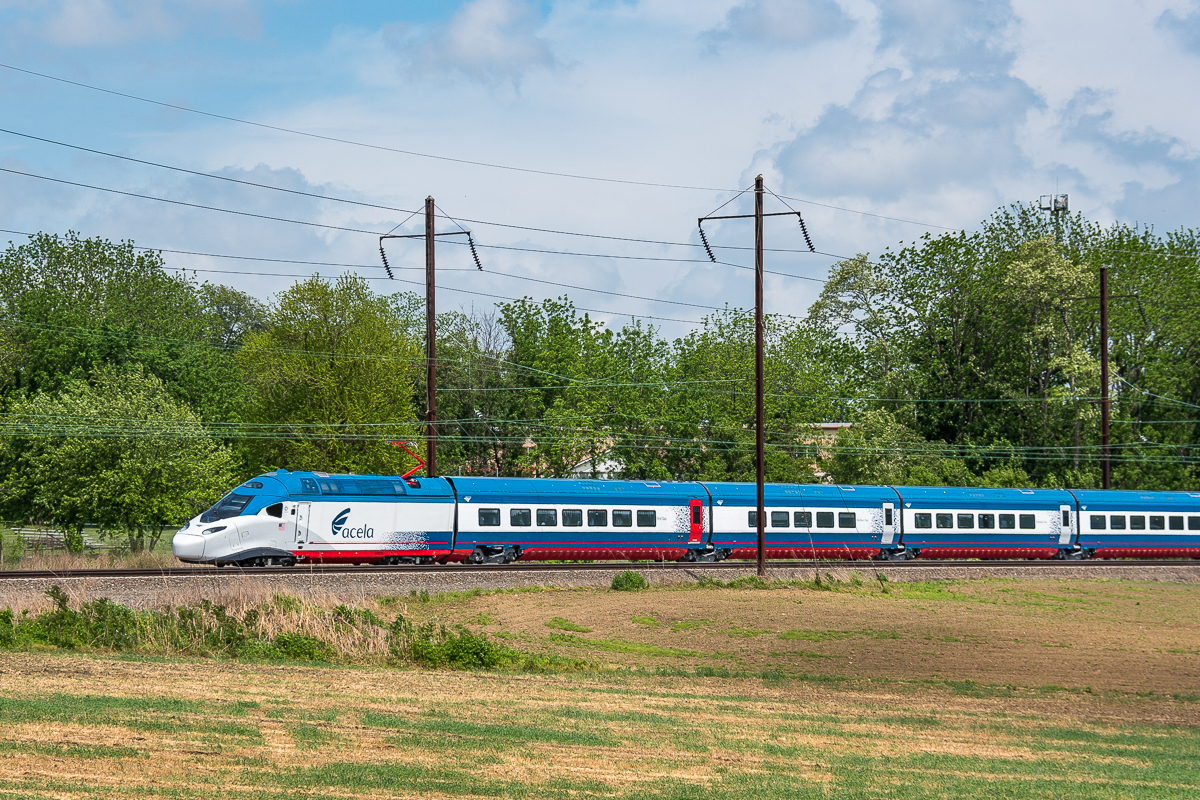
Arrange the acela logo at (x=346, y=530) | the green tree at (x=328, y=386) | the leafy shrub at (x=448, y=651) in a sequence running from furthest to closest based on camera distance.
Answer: the green tree at (x=328, y=386) → the acela logo at (x=346, y=530) → the leafy shrub at (x=448, y=651)

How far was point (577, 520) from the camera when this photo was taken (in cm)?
3809

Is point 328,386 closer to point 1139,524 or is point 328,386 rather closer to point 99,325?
point 99,325

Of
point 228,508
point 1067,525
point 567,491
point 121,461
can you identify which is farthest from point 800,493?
point 121,461

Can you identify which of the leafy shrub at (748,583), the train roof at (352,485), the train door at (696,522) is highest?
the train roof at (352,485)

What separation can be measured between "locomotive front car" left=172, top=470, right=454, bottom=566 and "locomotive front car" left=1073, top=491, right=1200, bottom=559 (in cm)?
3092

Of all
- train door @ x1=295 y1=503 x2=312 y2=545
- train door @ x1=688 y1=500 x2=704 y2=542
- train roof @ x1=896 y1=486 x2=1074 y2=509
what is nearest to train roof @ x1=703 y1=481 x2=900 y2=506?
train door @ x1=688 y1=500 x2=704 y2=542

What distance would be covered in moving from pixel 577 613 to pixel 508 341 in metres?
57.8

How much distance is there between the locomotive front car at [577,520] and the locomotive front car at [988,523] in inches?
405

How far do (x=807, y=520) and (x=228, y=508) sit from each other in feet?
74.2

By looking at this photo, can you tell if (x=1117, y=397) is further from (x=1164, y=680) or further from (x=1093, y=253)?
(x=1164, y=680)

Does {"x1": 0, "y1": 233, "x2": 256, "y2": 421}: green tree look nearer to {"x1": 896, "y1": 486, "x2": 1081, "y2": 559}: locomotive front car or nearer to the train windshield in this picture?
the train windshield

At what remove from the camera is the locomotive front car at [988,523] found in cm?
4522

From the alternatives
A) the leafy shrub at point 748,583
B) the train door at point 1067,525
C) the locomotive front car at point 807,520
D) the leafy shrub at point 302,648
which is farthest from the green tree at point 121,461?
the train door at point 1067,525

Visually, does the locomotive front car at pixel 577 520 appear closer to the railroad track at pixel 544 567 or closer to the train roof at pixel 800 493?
the railroad track at pixel 544 567
